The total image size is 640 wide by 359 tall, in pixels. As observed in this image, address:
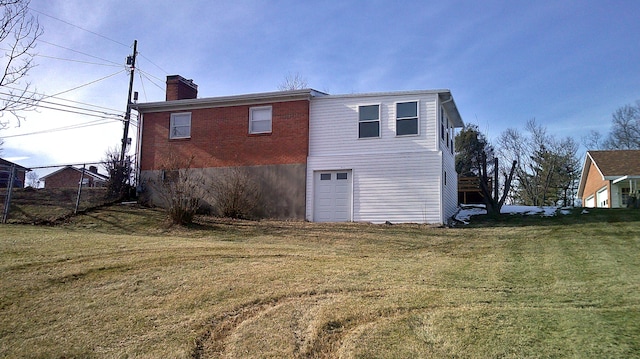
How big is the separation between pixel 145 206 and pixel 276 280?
12.6m

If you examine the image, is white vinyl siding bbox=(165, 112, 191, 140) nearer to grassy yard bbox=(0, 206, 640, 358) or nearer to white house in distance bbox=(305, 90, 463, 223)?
white house in distance bbox=(305, 90, 463, 223)

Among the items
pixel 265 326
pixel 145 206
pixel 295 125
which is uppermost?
pixel 295 125

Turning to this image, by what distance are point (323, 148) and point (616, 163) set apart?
685 inches

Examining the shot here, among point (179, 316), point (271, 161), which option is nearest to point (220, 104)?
point (271, 161)

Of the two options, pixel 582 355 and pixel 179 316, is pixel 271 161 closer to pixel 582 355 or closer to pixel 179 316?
pixel 179 316

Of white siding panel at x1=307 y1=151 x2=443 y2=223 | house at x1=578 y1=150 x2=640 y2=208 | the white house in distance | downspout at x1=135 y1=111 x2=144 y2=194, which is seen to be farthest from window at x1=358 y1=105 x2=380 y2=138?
house at x1=578 y1=150 x2=640 y2=208

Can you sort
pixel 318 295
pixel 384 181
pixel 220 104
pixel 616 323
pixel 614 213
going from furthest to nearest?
pixel 220 104 < pixel 614 213 < pixel 384 181 < pixel 318 295 < pixel 616 323

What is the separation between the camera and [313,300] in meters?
6.05

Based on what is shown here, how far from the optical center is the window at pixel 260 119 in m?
18.0

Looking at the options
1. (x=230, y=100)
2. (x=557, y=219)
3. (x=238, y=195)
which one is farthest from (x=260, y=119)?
(x=557, y=219)

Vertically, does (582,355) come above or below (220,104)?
below

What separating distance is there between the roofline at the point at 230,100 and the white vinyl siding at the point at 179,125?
0.93ft

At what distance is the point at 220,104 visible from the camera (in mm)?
18562

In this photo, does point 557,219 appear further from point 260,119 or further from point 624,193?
point 624,193
